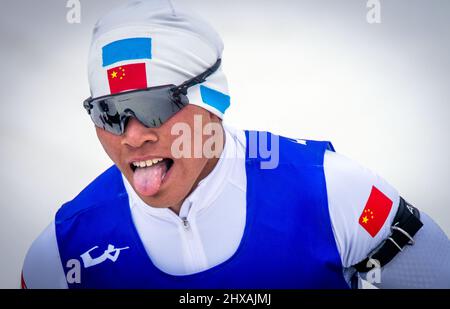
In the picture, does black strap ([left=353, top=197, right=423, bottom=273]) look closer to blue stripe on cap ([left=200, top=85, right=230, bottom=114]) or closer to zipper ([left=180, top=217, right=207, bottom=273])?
zipper ([left=180, top=217, right=207, bottom=273])

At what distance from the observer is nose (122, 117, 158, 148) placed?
4.46 feet

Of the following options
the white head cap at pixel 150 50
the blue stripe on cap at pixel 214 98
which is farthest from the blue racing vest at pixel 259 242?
the white head cap at pixel 150 50

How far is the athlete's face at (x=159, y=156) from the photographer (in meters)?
1.37

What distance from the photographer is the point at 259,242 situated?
1535 millimetres

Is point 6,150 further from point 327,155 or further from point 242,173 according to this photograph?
point 327,155

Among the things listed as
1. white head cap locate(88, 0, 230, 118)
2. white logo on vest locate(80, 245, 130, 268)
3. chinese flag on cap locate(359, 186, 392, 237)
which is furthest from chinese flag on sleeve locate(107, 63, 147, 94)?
chinese flag on cap locate(359, 186, 392, 237)

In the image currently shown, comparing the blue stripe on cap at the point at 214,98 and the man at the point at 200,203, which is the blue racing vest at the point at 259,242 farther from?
the blue stripe on cap at the point at 214,98

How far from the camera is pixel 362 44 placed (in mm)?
2336

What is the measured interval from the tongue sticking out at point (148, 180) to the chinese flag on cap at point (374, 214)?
56cm

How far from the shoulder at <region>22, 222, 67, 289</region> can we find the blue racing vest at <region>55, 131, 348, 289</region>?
0.02m

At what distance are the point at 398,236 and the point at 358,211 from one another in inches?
4.9

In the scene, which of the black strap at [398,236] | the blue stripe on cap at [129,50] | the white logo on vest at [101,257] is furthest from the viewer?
the white logo on vest at [101,257]
